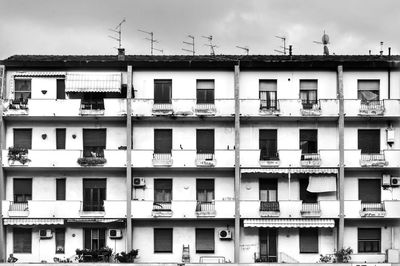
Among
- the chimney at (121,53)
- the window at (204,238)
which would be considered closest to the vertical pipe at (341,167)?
the window at (204,238)

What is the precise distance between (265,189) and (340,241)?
5.58 metres

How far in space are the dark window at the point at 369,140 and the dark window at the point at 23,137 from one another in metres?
20.6

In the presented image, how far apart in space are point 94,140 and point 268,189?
11253mm

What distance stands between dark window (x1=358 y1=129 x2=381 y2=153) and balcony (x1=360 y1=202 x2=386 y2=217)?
3541 mm

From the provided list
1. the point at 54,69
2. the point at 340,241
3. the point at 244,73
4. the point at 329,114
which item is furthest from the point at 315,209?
the point at 54,69

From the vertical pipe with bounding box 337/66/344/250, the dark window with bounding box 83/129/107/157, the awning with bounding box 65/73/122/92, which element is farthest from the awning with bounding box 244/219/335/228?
the awning with bounding box 65/73/122/92

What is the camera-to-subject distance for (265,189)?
49500mm

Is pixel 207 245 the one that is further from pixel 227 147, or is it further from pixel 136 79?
pixel 136 79

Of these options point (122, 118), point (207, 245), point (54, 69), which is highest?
point (54, 69)

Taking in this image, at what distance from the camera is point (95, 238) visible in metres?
49.2

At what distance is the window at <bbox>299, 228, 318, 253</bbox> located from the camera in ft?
161

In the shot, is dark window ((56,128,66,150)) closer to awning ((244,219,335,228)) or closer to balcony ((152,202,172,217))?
balcony ((152,202,172,217))

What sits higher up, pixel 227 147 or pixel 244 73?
pixel 244 73

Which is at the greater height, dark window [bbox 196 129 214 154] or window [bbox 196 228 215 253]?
dark window [bbox 196 129 214 154]
